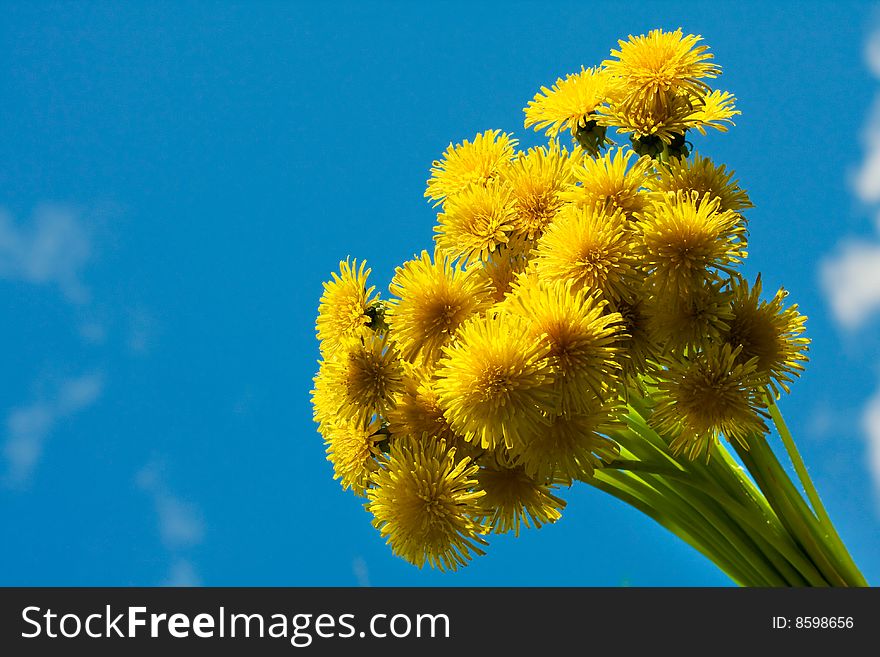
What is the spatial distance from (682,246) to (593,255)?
0.32 feet

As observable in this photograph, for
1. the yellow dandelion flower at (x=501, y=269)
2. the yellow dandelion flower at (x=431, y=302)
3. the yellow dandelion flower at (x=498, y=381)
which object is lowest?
the yellow dandelion flower at (x=498, y=381)

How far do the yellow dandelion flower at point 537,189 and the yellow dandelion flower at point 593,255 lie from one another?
0.08 m

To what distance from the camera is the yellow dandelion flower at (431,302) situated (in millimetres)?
938

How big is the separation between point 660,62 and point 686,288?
309mm

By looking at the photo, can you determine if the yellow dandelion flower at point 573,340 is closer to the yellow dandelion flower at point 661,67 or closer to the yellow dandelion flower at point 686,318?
the yellow dandelion flower at point 686,318

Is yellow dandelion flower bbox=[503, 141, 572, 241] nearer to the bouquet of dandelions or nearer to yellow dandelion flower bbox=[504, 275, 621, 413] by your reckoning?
the bouquet of dandelions

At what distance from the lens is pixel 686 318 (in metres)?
0.91

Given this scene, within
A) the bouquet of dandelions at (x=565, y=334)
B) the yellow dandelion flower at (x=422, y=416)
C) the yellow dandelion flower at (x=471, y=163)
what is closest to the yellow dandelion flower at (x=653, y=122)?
the bouquet of dandelions at (x=565, y=334)

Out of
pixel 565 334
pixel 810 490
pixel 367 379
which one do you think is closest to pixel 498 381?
pixel 565 334

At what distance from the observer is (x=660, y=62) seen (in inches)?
40.7

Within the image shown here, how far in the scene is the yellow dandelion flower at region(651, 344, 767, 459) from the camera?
897 mm

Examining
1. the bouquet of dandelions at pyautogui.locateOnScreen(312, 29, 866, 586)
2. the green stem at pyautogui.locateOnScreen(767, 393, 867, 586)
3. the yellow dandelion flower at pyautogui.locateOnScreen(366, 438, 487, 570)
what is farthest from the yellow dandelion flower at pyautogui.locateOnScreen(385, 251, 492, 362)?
the green stem at pyautogui.locateOnScreen(767, 393, 867, 586)

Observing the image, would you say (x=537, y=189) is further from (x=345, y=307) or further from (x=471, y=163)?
(x=345, y=307)

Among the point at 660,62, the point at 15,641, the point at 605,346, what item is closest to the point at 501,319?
the point at 605,346
